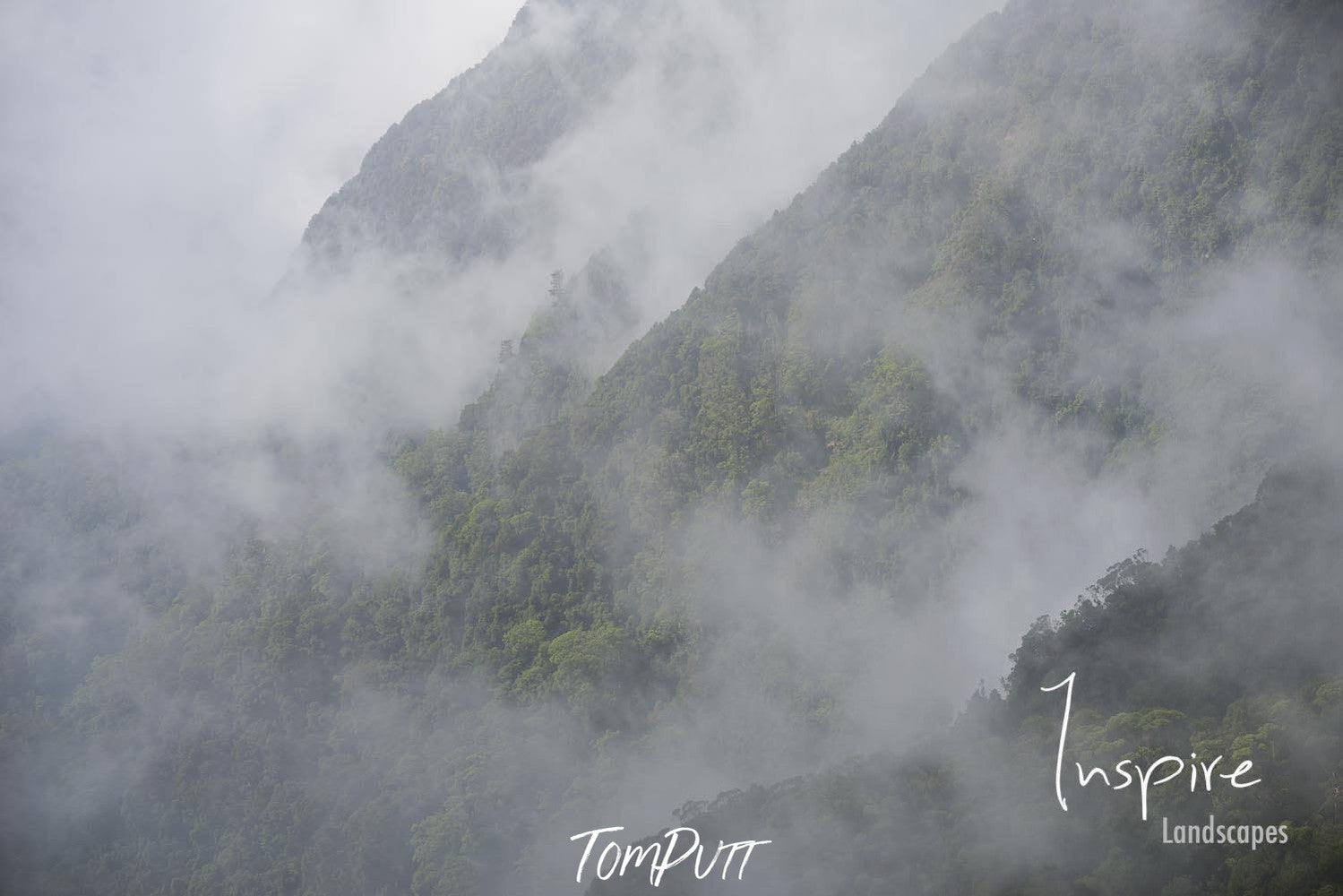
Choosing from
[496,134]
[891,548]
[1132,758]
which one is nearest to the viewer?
[1132,758]

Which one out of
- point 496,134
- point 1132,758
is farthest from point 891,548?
point 496,134

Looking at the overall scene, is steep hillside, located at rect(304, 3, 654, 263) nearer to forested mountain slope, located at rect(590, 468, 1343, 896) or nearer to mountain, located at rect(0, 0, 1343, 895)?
mountain, located at rect(0, 0, 1343, 895)

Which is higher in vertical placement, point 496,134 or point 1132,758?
point 496,134

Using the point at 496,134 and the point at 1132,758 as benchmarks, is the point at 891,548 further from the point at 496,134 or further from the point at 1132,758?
the point at 496,134

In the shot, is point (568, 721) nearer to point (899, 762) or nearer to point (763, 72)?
point (899, 762)

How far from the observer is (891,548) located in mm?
52969

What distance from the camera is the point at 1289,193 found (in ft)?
155

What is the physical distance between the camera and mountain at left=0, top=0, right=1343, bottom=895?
120 feet

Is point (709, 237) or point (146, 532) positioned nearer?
→ point (709, 237)

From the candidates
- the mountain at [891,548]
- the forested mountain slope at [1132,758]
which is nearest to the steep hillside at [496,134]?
the mountain at [891,548]

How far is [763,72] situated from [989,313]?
43594 millimetres

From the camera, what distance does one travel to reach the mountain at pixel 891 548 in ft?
120

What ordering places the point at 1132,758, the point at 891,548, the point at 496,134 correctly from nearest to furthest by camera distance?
1. the point at 1132,758
2. the point at 891,548
3. the point at 496,134

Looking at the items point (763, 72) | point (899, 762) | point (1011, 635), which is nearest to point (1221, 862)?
point (899, 762)
